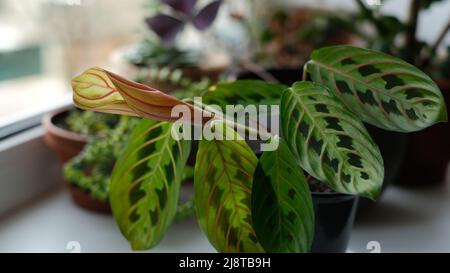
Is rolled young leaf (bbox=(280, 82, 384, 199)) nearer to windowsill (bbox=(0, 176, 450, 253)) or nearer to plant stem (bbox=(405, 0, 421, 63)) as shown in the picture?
windowsill (bbox=(0, 176, 450, 253))

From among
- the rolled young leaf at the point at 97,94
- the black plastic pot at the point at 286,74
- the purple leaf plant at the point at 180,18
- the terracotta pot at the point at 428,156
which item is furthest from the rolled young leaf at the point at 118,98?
the terracotta pot at the point at 428,156

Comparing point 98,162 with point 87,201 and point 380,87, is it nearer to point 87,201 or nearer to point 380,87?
point 87,201

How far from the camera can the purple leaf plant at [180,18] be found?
0.73m

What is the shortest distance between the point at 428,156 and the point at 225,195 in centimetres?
53

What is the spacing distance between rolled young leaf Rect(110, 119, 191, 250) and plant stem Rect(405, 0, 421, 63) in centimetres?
50

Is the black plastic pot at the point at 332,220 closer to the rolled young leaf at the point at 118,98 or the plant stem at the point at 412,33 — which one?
the rolled young leaf at the point at 118,98

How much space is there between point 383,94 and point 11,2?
0.77 metres

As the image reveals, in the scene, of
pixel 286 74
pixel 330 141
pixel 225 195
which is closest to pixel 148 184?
pixel 225 195

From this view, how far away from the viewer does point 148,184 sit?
516 millimetres

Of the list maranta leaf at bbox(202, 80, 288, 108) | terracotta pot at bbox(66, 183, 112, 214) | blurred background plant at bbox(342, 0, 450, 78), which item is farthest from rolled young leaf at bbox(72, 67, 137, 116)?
blurred background plant at bbox(342, 0, 450, 78)

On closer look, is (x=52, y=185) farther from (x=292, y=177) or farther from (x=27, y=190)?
(x=292, y=177)

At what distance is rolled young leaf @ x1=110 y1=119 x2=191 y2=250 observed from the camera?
509 mm
